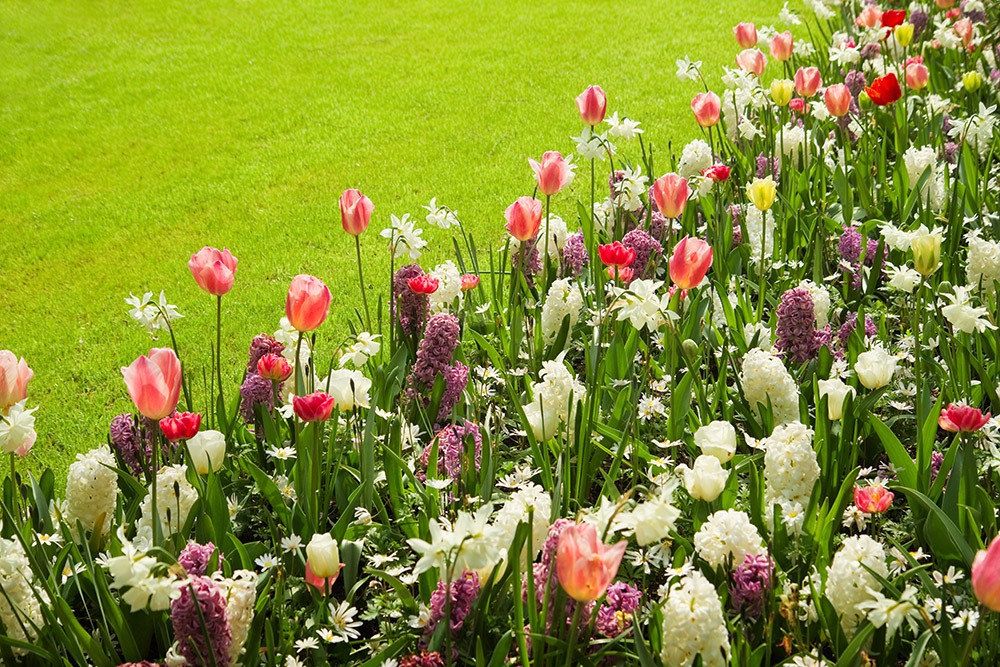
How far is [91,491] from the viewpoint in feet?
6.41

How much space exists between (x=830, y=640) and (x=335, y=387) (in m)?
1.07

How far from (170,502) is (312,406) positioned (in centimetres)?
36

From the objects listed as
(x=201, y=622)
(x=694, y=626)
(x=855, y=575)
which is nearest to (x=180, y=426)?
(x=201, y=622)

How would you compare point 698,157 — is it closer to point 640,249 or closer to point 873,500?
point 640,249

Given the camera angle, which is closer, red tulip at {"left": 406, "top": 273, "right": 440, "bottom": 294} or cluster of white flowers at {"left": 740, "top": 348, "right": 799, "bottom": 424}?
cluster of white flowers at {"left": 740, "top": 348, "right": 799, "bottom": 424}

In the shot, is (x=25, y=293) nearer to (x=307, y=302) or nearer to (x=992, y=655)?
(x=307, y=302)

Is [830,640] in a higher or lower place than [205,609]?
lower

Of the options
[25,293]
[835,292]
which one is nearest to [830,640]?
[835,292]

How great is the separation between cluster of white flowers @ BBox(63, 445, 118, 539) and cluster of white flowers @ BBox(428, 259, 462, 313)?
1.10 metres

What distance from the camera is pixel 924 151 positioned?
3.41 meters

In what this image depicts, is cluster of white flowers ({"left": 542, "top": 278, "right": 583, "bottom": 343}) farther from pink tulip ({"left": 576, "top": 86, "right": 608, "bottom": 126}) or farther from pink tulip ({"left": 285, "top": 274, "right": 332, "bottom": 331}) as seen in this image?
pink tulip ({"left": 285, "top": 274, "right": 332, "bottom": 331})

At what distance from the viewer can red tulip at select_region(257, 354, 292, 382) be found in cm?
209

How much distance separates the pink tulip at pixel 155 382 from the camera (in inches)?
62.2

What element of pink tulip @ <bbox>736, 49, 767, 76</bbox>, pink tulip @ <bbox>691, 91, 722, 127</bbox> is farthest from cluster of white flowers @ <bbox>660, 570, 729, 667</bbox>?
pink tulip @ <bbox>736, 49, 767, 76</bbox>
